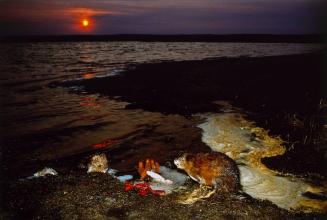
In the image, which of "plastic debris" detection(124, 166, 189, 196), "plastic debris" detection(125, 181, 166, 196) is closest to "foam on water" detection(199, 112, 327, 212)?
"plastic debris" detection(124, 166, 189, 196)

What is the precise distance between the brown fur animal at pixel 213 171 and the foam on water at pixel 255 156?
461 mm

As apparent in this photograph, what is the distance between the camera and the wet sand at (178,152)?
17.5ft

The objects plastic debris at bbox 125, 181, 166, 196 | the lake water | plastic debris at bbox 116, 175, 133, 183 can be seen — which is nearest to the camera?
plastic debris at bbox 125, 181, 166, 196

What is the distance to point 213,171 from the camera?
623 centimetres

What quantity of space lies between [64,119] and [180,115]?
4815 millimetres

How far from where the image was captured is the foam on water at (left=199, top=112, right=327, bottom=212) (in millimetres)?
5994

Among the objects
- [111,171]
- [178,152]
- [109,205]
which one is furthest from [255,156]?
[109,205]

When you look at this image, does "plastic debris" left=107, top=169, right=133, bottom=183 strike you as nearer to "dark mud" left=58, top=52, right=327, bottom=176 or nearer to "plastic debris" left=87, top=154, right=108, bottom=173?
"plastic debris" left=87, top=154, right=108, bottom=173

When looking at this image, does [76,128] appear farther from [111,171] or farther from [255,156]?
[255,156]

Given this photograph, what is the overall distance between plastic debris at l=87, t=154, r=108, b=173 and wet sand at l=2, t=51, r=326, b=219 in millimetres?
227

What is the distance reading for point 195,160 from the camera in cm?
654

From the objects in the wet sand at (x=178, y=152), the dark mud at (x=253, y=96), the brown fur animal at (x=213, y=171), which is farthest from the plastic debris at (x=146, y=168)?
the dark mud at (x=253, y=96)

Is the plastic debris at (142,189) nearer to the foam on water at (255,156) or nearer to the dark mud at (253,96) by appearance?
the foam on water at (255,156)

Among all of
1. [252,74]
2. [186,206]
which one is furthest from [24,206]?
[252,74]
